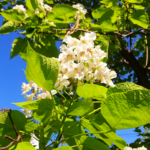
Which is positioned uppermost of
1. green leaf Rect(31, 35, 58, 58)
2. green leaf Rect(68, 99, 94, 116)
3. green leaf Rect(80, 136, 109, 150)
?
green leaf Rect(31, 35, 58, 58)

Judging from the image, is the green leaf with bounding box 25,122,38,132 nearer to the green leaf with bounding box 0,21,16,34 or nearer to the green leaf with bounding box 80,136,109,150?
the green leaf with bounding box 80,136,109,150

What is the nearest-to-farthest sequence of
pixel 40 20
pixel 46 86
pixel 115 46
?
1. pixel 46 86
2. pixel 40 20
3. pixel 115 46

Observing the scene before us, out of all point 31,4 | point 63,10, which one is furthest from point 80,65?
point 31,4

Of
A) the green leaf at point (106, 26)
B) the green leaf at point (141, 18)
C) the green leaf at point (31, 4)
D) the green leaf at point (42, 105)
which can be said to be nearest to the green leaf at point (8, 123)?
the green leaf at point (42, 105)

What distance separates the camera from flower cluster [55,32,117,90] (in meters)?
0.66

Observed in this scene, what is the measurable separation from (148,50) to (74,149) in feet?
8.64

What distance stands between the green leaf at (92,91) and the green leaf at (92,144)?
0.13 meters

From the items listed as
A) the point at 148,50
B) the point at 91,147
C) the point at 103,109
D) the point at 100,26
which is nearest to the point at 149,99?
the point at 103,109

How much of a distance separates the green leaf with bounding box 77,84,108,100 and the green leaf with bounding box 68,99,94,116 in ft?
0.10

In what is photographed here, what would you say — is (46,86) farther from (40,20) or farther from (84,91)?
(40,20)

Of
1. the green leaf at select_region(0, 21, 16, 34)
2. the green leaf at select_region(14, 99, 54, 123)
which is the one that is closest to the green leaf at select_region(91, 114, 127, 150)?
the green leaf at select_region(14, 99, 54, 123)

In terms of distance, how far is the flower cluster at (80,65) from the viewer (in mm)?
662

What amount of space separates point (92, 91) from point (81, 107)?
6 cm

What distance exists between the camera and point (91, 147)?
584 mm
